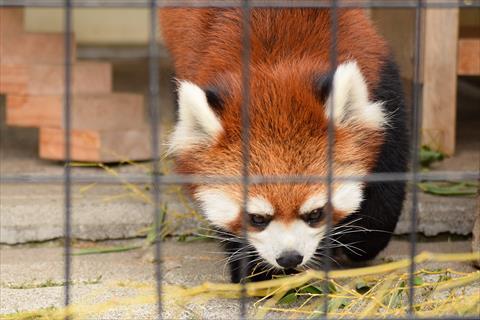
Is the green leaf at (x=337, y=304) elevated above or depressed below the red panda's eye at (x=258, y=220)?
below

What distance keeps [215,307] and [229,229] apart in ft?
1.17

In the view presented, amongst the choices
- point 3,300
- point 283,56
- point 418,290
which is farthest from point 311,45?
point 3,300

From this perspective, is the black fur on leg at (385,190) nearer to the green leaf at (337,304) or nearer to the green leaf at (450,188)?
the green leaf at (337,304)

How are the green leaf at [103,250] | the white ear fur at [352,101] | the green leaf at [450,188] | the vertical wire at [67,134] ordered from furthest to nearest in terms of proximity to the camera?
the green leaf at [450,188], the green leaf at [103,250], the white ear fur at [352,101], the vertical wire at [67,134]

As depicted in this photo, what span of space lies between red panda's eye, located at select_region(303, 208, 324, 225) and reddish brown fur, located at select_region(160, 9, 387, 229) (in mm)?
64

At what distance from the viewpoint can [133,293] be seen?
4008mm

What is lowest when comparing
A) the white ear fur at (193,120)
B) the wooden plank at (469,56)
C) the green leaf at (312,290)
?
the green leaf at (312,290)

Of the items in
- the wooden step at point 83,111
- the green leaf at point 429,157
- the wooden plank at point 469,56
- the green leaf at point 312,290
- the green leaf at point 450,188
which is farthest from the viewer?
the wooden step at point 83,111

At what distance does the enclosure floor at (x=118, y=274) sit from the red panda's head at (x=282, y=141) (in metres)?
0.49

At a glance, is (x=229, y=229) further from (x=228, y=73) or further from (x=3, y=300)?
(x=3, y=300)

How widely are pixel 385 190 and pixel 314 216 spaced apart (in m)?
0.72

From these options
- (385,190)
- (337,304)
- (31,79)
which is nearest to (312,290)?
(337,304)

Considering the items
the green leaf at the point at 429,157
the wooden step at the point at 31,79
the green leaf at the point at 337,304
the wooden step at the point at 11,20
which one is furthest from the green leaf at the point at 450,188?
the wooden step at the point at 11,20

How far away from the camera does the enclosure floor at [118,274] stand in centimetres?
377
